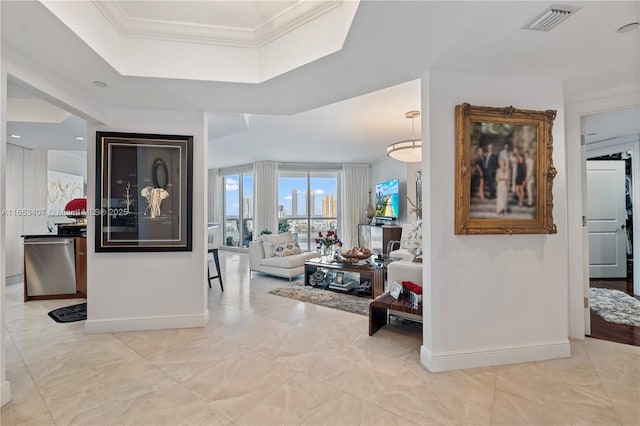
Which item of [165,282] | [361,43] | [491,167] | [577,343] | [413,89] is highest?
[413,89]

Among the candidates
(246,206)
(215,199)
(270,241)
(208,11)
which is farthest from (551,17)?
(215,199)

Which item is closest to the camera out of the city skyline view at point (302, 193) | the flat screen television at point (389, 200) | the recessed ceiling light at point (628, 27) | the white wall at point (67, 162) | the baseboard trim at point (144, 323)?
the recessed ceiling light at point (628, 27)

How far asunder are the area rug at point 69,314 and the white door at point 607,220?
7.65 meters

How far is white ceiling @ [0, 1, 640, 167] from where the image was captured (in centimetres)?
164

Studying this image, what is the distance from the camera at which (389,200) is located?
23.2 ft

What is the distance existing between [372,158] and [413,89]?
457cm

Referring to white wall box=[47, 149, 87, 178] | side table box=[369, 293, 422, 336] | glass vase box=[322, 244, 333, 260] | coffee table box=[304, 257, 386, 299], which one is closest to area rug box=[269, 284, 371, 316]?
coffee table box=[304, 257, 386, 299]

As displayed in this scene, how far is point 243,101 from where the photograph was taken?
2.88 m

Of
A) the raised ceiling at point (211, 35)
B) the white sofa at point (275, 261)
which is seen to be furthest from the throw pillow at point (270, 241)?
the raised ceiling at point (211, 35)

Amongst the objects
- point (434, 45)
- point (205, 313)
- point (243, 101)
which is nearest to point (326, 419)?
point (205, 313)

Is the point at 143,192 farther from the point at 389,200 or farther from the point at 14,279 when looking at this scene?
the point at 389,200

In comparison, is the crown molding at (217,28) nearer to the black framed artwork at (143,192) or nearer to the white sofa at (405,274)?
the black framed artwork at (143,192)

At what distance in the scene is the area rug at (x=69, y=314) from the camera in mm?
3368

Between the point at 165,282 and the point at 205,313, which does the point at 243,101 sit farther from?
the point at 205,313
